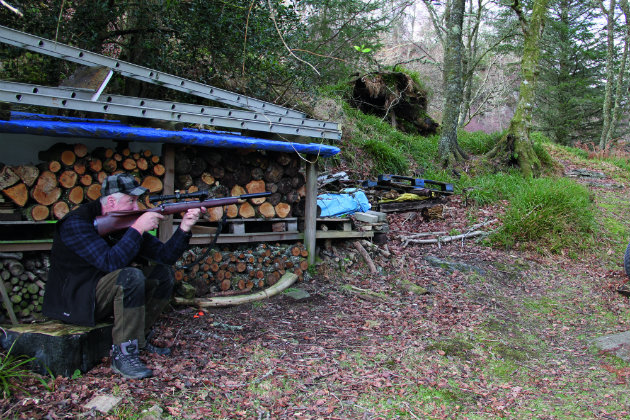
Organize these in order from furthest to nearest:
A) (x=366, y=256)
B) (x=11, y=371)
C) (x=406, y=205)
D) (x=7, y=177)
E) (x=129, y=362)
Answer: (x=406, y=205)
(x=366, y=256)
(x=7, y=177)
(x=129, y=362)
(x=11, y=371)

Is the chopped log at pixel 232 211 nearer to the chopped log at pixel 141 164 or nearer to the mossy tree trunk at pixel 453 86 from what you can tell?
the chopped log at pixel 141 164

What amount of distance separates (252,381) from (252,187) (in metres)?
2.62

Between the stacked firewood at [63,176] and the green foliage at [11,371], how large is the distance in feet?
4.62

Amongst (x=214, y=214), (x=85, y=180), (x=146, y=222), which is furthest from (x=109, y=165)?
(x=146, y=222)

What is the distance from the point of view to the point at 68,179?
4.20 m

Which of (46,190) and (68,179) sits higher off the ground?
(68,179)

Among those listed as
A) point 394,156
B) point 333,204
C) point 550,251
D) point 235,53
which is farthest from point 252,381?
point 394,156

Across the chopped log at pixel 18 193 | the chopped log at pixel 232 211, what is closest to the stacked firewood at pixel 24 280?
the chopped log at pixel 18 193

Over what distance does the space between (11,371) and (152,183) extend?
2232 mm

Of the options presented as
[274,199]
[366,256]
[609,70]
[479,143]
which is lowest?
[366,256]

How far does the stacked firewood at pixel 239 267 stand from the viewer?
4918 mm

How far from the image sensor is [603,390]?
3586 millimetres

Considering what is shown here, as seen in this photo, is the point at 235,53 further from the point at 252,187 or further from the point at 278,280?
the point at 278,280

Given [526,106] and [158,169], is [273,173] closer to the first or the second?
[158,169]
